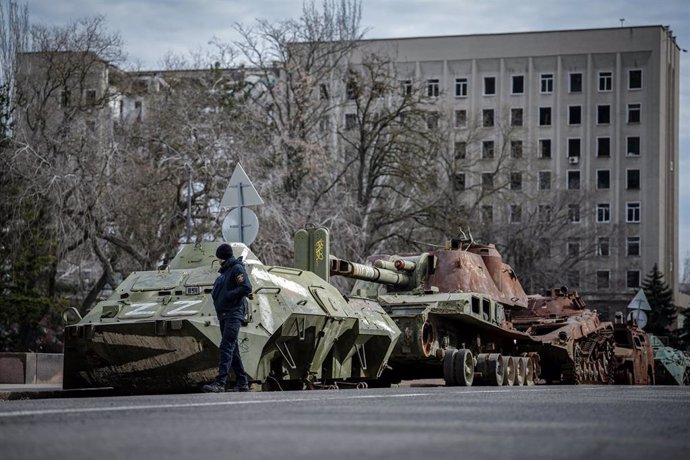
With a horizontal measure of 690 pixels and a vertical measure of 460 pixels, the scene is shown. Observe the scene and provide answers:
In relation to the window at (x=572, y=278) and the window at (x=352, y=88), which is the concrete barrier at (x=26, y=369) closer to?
the window at (x=352, y=88)

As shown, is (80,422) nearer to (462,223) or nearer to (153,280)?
(153,280)

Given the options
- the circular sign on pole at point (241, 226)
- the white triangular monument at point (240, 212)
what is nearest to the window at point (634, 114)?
the white triangular monument at point (240, 212)

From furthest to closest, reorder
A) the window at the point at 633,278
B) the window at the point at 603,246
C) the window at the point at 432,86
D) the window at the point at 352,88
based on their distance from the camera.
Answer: the window at the point at 633,278 < the window at the point at 603,246 < the window at the point at 432,86 < the window at the point at 352,88

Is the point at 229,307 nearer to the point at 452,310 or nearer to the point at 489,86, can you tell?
the point at 452,310

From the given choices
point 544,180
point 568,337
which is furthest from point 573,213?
point 568,337

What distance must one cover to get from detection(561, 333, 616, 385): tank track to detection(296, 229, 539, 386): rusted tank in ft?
3.32

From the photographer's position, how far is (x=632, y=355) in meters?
32.2

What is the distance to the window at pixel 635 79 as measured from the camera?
85000 mm

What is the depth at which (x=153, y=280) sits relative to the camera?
60.2 feet

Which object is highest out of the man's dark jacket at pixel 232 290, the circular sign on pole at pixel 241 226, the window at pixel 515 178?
the window at pixel 515 178

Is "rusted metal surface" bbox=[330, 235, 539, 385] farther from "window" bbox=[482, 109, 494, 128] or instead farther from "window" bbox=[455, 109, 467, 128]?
"window" bbox=[482, 109, 494, 128]

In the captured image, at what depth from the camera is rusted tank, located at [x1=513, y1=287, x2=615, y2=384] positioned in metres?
26.9

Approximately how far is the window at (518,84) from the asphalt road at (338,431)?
7638 cm

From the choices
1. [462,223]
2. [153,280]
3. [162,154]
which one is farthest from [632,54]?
[153,280]
